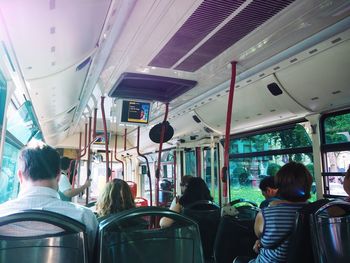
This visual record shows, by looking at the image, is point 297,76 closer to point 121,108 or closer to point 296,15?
point 296,15

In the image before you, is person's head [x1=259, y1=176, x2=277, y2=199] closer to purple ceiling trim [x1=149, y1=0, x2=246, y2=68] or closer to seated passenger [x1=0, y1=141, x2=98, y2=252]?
purple ceiling trim [x1=149, y1=0, x2=246, y2=68]

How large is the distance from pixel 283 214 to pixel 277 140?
74.2 inches

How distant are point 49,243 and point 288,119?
289cm

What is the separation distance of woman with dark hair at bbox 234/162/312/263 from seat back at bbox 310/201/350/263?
29 centimetres

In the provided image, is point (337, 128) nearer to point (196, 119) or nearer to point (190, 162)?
point (196, 119)

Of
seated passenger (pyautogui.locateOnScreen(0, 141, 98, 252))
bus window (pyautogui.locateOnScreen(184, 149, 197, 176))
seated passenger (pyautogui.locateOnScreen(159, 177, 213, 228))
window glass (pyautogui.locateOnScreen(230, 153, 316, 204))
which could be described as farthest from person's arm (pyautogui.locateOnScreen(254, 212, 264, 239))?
bus window (pyautogui.locateOnScreen(184, 149, 197, 176))

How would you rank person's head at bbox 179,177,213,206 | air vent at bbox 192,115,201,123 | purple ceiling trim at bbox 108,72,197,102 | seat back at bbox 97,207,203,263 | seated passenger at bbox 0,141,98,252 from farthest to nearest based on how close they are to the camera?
air vent at bbox 192,115,201,123 → person's head at bbox 179,177,213,206 → purple ceiling trim at bbox 108,72,197,102 → seated passenger at bbox 0,141,98,252 → seat back at bbox 97,207,203,263

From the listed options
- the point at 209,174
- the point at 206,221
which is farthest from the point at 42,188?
the point at 209,174

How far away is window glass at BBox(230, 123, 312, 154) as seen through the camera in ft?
10.9

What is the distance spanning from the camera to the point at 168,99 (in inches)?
126

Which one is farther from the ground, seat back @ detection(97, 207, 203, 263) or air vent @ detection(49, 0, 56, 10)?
air vent @ detection(49, 0, 56, 10)

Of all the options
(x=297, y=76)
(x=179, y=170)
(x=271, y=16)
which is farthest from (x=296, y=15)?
(x=179, y=170)

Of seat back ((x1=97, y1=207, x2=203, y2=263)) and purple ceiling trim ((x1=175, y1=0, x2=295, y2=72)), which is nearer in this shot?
seat back ((x1=97, y1=207, x2=203, y2=263))

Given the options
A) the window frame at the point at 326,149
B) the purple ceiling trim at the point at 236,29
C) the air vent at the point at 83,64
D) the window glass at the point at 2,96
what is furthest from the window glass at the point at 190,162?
the window glass at the point at 2,96
